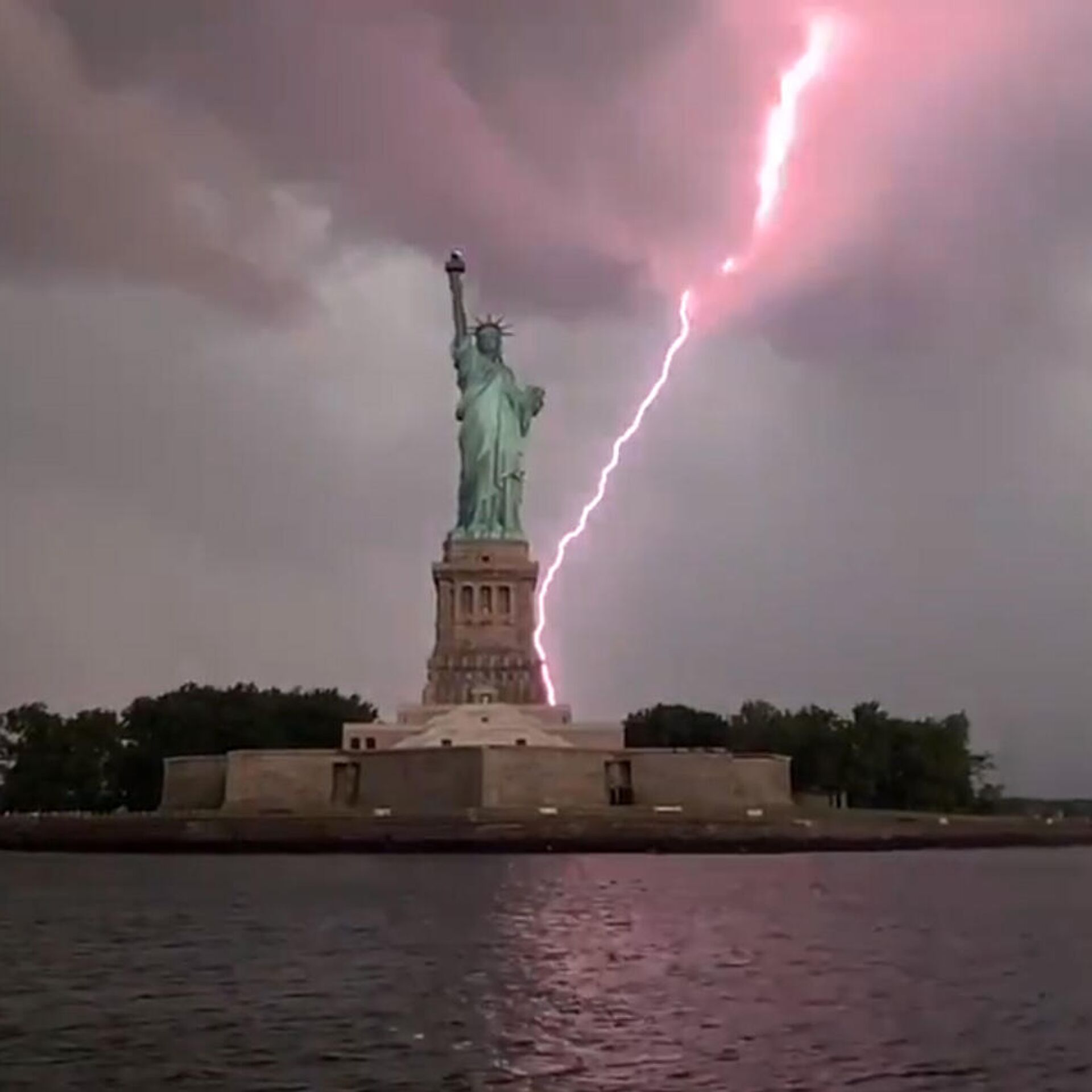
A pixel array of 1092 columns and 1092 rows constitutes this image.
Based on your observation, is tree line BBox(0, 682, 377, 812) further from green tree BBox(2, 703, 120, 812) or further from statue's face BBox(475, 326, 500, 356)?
statue's face BBox(475, 326, 500, 356)

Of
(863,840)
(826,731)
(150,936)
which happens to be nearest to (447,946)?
(150,936)

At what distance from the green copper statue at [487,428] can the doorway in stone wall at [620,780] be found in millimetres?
15623

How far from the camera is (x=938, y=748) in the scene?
85.0 meters

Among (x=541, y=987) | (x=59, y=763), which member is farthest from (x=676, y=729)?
(x=541, y=987)

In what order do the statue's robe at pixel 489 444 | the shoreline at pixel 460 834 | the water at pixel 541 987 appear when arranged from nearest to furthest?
the water at pixel 541 987 < the shoreline at pixel 460 834 < the statue's robe at pixel 489 444

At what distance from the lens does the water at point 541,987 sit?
1569 centimetres

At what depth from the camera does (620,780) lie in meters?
63.1

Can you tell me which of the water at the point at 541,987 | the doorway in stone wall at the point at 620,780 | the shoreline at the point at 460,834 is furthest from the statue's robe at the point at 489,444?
the water at the point at 541,987

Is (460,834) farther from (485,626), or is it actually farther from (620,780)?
(485,626)

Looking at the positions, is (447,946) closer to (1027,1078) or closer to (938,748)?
(1027,1078)

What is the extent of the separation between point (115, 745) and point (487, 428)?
24470 mm

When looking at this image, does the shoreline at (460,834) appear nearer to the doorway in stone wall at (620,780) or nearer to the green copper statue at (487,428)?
the doorway in stone wall at (620,780)

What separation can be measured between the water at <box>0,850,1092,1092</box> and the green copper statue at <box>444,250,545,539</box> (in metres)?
38.8

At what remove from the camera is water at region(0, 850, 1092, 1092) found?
15.7 metres
